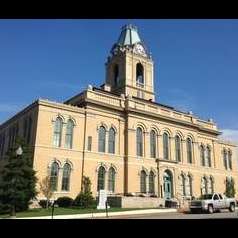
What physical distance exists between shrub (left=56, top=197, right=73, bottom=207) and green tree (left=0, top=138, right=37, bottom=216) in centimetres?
379

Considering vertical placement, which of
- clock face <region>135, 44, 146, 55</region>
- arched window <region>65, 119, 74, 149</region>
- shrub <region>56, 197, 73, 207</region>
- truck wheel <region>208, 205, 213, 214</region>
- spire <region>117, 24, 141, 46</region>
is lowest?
truck wheel <region>208, 205, 213, 214</region>

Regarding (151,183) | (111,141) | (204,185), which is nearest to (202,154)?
(204,185)

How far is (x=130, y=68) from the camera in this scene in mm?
58188

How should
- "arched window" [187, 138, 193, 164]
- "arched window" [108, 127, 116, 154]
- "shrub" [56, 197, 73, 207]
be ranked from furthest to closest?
1. "arched window" [187, 138, 193, 164]
2. "arched window" [108, 127, 116, 154]
3. "shrub" [56, 197, 73, 207]

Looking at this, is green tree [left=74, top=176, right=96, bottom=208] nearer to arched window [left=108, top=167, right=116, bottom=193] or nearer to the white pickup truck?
arched window [left=108, top=167, right=116, bottom=193]

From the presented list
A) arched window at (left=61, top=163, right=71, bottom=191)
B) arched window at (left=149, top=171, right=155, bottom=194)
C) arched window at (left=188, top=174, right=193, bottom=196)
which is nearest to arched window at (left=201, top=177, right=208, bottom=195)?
arched window at (left=188, top=174, right=193, bottom=196)

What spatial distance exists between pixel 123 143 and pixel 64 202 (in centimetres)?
1209

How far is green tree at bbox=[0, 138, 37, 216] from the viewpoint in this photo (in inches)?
1172

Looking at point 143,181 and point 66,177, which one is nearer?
point 66,177

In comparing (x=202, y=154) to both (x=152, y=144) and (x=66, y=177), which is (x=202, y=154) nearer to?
(x=152, y=144)

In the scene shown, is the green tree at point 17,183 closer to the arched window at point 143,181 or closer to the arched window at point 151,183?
the arched window at point 143,181

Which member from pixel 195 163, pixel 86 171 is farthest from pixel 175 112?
pixel 86 171

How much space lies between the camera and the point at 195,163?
170 feet
